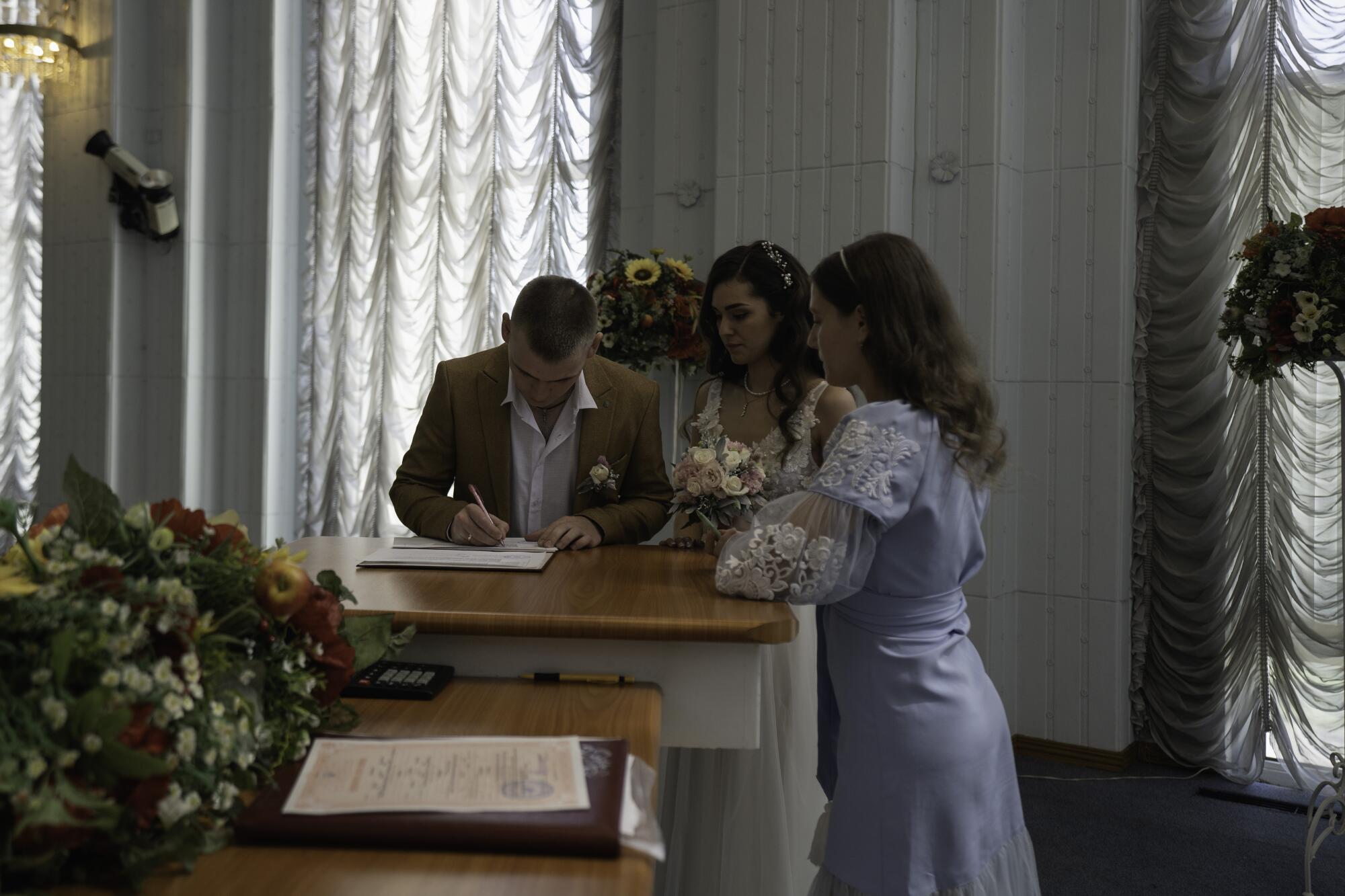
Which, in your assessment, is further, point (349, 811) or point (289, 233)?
point (289, 233)

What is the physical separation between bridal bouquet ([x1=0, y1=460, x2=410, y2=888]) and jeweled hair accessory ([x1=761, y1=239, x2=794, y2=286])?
6.99ft

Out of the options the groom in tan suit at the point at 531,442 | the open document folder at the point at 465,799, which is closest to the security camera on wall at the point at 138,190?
the groom in tan suit at the point at 531,442

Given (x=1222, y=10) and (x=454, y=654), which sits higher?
(x=1222, y=10)

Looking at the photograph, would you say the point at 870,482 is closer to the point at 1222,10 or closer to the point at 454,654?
the point at 454,654

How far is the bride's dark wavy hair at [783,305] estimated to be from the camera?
10.8 feet

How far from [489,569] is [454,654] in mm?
530

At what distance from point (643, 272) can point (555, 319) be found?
1.93m

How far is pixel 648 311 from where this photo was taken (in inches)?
190

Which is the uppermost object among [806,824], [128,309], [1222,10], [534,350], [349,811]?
[1222,10]

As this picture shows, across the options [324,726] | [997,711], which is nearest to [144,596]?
[324,726]

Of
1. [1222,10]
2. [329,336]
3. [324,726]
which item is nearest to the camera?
[324,726]

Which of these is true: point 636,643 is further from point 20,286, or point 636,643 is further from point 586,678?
point 20,286

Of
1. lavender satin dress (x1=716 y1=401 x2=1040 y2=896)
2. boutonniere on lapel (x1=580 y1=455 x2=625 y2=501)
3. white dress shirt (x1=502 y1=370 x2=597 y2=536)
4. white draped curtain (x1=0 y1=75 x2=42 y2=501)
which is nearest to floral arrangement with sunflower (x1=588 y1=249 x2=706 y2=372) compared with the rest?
white dress shirt (x1=502 y1=370 x2=597 y2=536)

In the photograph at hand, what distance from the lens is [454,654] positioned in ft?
6.49
